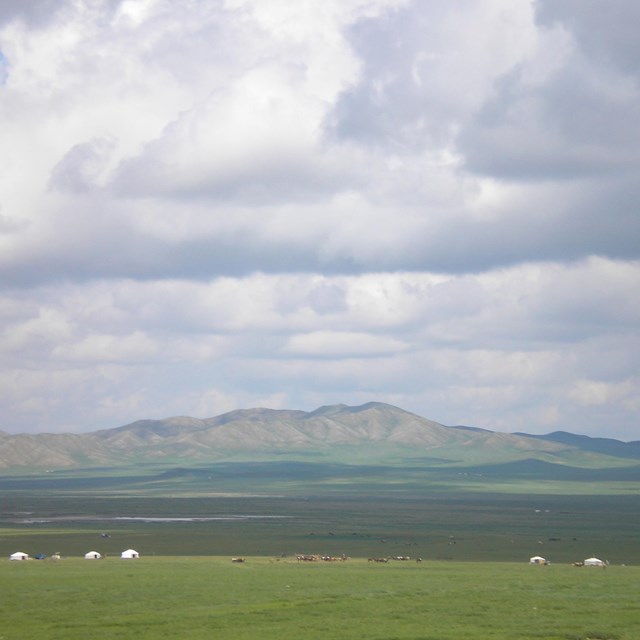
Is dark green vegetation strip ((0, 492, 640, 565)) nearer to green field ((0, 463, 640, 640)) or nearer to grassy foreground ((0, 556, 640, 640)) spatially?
green field ((0, 463, 640, 640))

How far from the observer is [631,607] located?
5888 cm

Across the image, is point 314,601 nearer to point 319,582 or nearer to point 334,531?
point 319,582

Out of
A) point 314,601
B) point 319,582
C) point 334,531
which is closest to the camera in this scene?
point 314,601

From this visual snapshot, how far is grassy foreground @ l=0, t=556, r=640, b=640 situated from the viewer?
50.7 m

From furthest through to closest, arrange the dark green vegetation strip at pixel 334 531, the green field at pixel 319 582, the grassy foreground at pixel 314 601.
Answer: the dark green vegetation strip at pixel 334 531, the green field at pixel 319 582, the grassy foreground at pixel 314 601

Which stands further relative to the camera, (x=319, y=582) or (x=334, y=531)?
(x=334, y=531)

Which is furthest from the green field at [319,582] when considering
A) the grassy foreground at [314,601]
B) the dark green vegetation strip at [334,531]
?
the dark green vegetation strip at [334,531]

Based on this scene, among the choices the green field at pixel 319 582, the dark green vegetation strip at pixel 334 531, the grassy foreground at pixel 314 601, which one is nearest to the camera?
the grassy foreground at pixel 314 601

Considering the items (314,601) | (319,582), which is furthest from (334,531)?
(314,601)

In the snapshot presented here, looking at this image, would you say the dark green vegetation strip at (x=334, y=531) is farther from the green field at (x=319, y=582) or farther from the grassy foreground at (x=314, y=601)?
the grassy foreground at (x=314, y=601)

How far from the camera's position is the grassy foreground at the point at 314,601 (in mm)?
50656

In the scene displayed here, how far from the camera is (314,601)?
2398 inches

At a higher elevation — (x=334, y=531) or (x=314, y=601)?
(x=314, y=601)

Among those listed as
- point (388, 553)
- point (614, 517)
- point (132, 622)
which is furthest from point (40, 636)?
point (614, 517)
